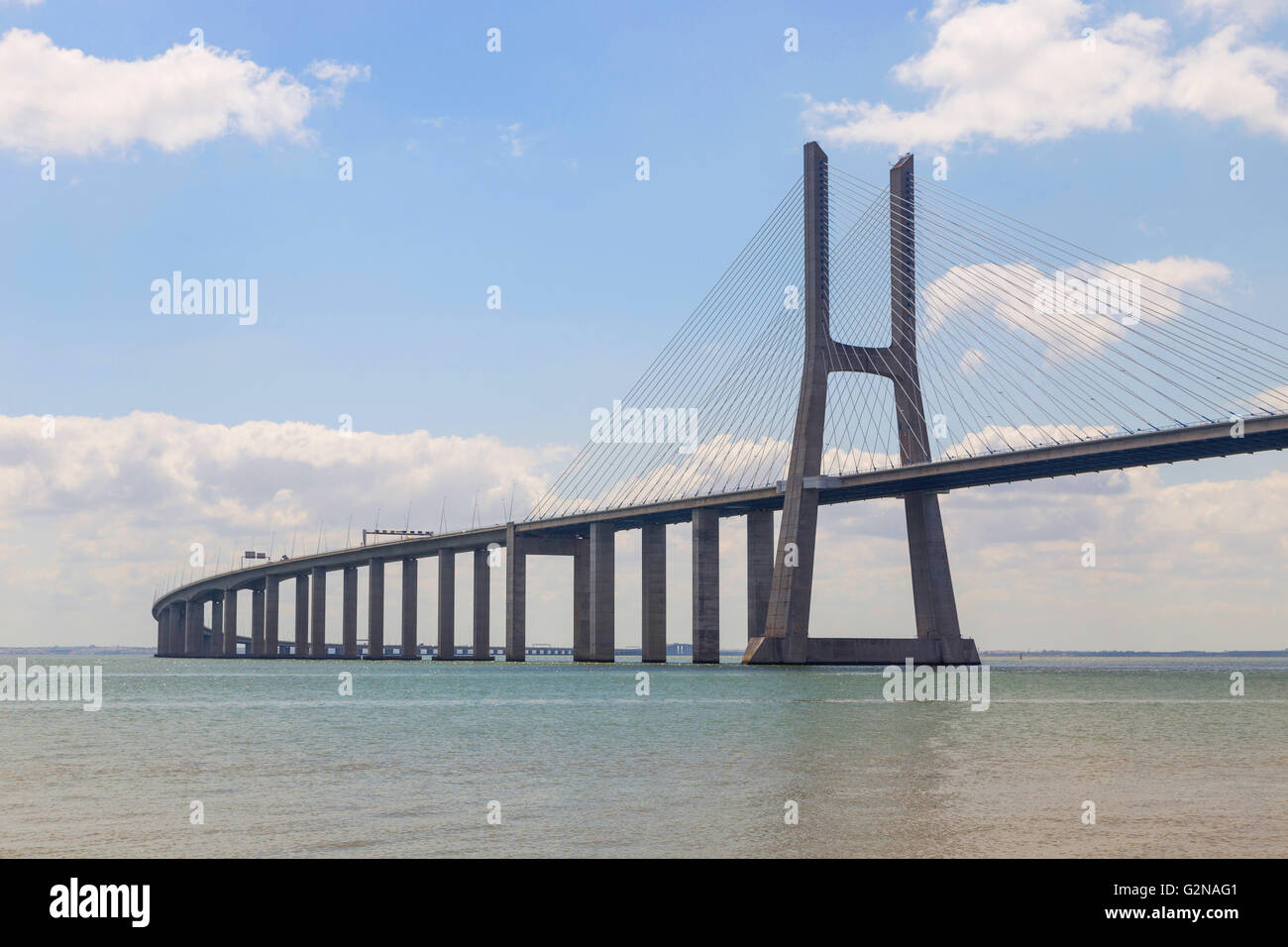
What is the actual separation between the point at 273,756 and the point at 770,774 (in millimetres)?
12915

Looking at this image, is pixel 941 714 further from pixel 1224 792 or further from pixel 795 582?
pixel 795 582

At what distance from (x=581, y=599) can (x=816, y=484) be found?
44.3m

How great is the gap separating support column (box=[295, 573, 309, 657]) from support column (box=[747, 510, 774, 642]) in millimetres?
80586

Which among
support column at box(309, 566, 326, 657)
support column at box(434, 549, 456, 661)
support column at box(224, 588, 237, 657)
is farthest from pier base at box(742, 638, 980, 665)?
support column at box(224, 588, 237, 657)

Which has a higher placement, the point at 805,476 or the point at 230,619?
the point at 805,476

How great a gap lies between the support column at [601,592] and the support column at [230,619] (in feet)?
253

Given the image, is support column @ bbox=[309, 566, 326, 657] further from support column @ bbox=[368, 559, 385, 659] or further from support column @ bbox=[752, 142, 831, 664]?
support column @ bbox=[752, 142, 831, 664]

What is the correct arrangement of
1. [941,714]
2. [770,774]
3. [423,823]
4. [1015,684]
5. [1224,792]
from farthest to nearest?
[1015,684] → [941,714] → [770,774] → [1224,792] → [423,823]

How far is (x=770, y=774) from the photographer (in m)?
26.7

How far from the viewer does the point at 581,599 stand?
404ft

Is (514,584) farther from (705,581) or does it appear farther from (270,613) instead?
(270,613)

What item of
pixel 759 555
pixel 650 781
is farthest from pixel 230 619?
pixel 650 781
